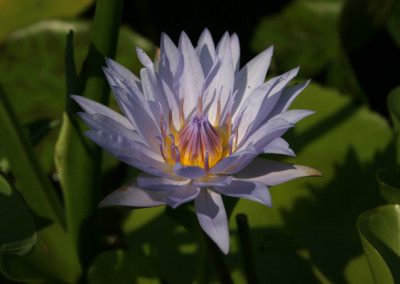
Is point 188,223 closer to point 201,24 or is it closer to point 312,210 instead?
point 312,210

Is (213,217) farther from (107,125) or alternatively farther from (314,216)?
(314,216)

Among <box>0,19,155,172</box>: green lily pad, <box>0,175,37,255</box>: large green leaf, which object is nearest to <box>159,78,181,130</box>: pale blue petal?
<box>0,175,37,255</box>: large green leaf

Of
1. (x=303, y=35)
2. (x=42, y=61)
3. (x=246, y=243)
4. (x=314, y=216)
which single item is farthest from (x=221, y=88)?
(x=303, y=35)

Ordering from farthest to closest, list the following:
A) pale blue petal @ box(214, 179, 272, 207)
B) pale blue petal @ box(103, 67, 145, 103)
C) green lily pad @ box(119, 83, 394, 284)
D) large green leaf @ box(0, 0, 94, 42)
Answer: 1. large green leaf @ box(0, 0, 94, 42)
2. green lily pad @ box(119, 83, 394, 284)
3. pale blue petal @ box(103, 67, 145, 103)
4. pale blue petal @ box(214, 179, 272, 207)

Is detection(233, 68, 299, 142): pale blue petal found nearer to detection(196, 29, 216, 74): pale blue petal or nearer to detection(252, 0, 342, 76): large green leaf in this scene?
detection(196, 29, 216, 74): pale blue petal

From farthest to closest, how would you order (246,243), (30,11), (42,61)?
(30,11), (42,61), (246,243)

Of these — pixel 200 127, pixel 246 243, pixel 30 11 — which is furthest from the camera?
pixel 30 11

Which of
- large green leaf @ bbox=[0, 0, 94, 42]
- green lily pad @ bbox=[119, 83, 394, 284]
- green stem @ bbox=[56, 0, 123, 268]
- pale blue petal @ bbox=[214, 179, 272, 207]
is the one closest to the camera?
pale blue petal @ bbox=[214, 179, 272, 207]
